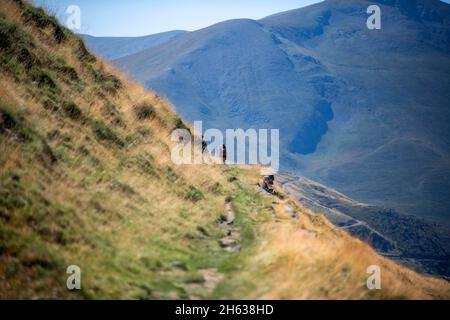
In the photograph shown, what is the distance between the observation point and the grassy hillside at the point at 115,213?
9.52m

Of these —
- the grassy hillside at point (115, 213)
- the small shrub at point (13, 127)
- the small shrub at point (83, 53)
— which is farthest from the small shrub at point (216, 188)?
the small shrub at point (83, 53)

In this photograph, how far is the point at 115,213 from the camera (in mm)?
12297

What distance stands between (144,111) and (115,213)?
390 inches

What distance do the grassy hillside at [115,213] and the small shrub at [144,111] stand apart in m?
0.16

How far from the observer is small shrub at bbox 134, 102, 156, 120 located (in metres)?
20.9

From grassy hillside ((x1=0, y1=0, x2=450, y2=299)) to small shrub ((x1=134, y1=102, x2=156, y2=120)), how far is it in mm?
158

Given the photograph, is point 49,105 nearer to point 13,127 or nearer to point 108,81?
point 13,127

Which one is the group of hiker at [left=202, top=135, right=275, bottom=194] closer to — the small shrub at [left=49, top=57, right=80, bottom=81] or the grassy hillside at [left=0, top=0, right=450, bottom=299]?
the grassy hillside at [left=0, top=0, right=450, bottom=299]

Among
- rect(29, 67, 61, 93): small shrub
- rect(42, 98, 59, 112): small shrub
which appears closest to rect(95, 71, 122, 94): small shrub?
rect(29, 67, 61, 93): small shrub

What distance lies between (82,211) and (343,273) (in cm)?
667

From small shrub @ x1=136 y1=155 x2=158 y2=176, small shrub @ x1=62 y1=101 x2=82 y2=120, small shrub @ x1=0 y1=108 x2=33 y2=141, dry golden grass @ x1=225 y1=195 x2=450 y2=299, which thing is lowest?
dry golden grass @ x1=225 y1=195 x2=450 y2=299

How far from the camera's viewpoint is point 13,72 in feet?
51.1

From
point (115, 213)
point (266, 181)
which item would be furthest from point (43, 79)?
point (266, 181)
